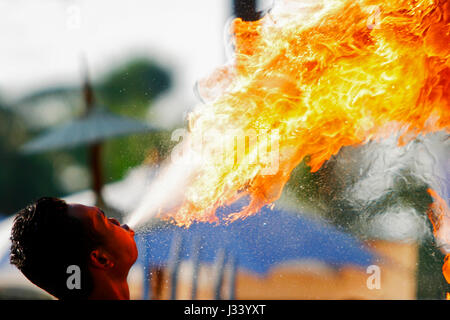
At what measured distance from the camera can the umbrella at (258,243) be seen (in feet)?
8.17

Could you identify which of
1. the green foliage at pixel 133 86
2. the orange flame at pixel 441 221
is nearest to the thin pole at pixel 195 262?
the green foliage at pixel 133 86

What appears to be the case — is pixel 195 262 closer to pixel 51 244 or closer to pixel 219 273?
pixel 219 273

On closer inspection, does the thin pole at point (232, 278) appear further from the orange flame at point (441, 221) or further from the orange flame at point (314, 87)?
the orange flame at point (441, 221)

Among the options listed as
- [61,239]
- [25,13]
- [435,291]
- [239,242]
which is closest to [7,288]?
[61,239]

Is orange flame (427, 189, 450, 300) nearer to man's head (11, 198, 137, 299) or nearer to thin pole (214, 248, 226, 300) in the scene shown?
thin pole (214, 248, 226, 300)

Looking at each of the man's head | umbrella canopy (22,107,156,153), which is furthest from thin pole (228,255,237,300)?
umbrella canopy (22,107,156,153)

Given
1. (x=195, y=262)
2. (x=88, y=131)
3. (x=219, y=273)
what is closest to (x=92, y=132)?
(x=88, y=131)

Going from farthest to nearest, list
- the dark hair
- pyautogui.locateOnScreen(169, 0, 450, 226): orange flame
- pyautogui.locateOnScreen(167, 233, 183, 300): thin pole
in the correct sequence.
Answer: pyautogui.locateOnScreen(167, 233, 183, 300): thin pole
pyautogui.locateOnScreen(169, 0, 450, 226): orange flame
the dark hair

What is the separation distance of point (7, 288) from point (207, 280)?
145cm

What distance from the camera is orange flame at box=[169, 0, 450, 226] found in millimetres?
2393

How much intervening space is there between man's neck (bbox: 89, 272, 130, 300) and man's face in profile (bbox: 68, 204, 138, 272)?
0.08m

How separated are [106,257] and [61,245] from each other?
26cm
